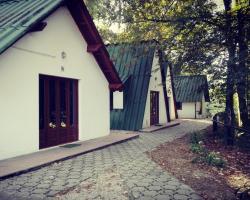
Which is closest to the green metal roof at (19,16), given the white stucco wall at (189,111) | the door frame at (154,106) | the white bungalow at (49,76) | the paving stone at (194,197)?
the white bungalow at (49,76)

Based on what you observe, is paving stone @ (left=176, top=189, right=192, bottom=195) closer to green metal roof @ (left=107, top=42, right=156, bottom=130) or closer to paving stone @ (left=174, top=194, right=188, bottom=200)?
paving stone @ (left=174, top=194, right=188, bottom=200)

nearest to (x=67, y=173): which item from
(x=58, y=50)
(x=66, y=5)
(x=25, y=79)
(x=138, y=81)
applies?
(x=25, y=79)

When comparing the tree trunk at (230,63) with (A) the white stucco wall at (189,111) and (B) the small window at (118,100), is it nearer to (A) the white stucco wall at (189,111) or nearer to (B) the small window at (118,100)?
Answer: (B) the small window at (118,100)

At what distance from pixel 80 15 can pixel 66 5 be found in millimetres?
703

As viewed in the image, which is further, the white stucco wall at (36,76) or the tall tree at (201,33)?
the tall tree at (201,33)

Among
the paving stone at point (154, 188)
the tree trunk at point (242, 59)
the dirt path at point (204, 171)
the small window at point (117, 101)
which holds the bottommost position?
the dirt path at point (204, 171)

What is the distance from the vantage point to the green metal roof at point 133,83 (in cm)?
1680

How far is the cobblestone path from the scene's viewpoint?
17.8 feet

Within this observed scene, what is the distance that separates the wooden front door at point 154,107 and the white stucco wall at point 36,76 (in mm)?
7407

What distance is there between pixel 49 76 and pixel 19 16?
86.7 inches

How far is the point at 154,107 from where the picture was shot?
65.9ft

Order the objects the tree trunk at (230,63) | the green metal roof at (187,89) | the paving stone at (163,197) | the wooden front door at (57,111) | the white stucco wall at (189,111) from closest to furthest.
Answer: the paving stone at (163,197)
the wooden front door at (57,111)
the tree trunk at (230,63)
the green metal roof at (187,89)
the white stucco wall at (189,111)

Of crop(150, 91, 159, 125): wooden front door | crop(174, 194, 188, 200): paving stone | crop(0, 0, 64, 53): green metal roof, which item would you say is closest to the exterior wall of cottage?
crop(150, 91, 159, 125): wooden front door

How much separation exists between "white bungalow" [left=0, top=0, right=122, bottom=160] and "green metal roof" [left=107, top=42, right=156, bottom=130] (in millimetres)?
3342
